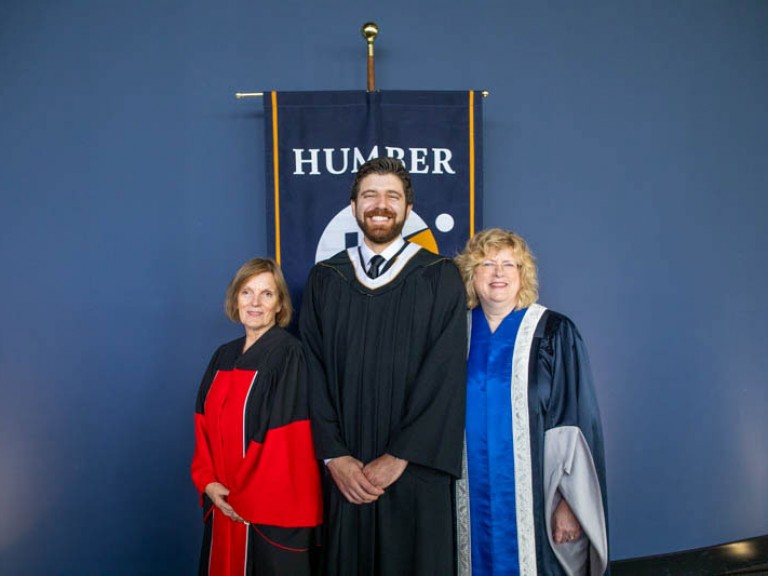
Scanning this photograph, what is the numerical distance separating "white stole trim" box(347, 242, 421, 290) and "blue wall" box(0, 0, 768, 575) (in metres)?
0.90

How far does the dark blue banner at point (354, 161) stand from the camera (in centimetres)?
234

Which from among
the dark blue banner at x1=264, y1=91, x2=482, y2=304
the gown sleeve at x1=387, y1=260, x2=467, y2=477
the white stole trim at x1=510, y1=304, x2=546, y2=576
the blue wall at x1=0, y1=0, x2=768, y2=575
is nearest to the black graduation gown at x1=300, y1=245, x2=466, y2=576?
the gown sleeve at x1=387, y1=260, x2=467, y2=477

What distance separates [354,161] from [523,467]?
148 cm

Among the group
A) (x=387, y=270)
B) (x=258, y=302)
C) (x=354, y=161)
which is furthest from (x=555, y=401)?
(x=354, y=161)

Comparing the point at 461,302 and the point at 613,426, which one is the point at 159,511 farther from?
the point at 613,426

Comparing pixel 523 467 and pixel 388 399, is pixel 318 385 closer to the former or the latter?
pixel 388 399

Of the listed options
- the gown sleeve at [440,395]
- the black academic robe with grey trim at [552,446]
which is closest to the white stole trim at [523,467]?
the black academic robe with grey trim at [552,446]

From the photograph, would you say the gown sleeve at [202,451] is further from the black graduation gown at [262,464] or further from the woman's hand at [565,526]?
the woman's hand at [565,526]

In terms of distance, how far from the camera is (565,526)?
1.72 metres

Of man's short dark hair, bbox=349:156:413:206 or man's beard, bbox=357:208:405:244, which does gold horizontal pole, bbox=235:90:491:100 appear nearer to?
man's short dark hair, bbox=349:156:413:206

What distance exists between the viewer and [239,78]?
2.49 m

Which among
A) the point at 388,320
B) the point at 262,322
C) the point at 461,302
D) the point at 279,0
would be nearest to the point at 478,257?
the point at 461,302

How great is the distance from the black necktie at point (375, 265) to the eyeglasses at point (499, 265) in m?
0.36

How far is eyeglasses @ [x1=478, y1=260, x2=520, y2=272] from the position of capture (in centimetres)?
174
